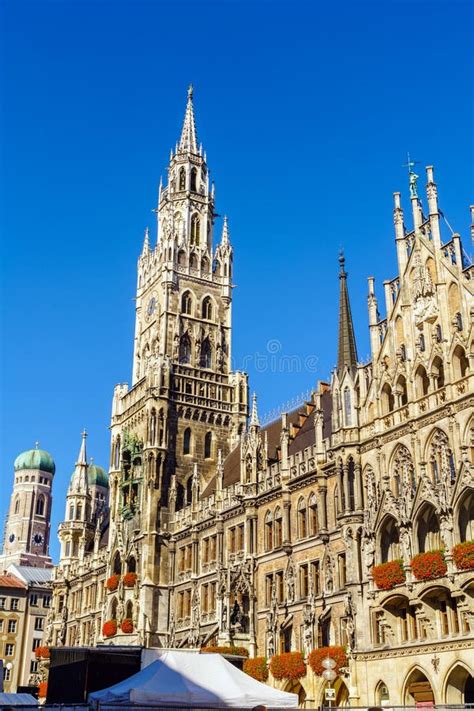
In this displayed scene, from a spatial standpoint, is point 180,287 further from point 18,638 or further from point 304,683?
point 18,638

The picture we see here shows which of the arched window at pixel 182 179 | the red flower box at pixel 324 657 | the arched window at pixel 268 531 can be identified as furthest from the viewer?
the arched window at pixel 182 179

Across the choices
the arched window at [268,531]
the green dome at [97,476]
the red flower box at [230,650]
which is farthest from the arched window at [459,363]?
the green dome at [97,476]

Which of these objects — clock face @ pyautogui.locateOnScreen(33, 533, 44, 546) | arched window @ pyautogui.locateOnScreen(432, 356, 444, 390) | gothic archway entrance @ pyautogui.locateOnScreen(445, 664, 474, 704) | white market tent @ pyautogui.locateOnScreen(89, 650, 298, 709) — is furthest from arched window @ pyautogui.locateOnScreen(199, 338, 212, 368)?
clock face @ pyautogui.locateOnScreen(33, 533, 44, 546)

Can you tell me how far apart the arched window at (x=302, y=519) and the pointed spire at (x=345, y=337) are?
7.30m

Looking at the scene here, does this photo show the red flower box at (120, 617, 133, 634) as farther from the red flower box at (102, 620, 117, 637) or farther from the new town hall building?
the red flower box at (102, 620, 117, 637)

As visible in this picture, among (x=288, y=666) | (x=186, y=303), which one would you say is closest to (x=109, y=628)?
(x=288, y=666)

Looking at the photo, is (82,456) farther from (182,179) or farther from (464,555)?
(464,555)

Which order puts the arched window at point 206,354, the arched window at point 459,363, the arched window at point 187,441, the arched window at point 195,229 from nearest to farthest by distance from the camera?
1. the arched window at point 459,363
2. the arched window at point 187,441
3. the arched window at point 206,354
4. the arched window at point 195,229

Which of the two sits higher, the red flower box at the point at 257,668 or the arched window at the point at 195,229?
the arched window at the point at 195,229

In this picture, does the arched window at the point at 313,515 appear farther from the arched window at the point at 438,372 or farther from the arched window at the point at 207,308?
the arched window at the point at 207,308

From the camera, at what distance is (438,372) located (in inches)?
1379

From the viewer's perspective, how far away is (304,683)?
129ft

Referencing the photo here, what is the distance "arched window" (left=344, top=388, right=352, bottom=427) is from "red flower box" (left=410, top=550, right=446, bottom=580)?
8.52 m

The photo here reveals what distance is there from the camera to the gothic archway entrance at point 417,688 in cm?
3216
